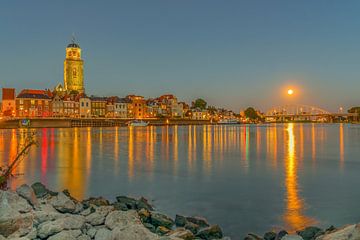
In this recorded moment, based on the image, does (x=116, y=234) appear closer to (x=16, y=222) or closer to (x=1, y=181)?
(x=16, y=222)

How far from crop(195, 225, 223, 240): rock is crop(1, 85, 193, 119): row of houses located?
429 ft

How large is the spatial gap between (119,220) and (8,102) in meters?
137

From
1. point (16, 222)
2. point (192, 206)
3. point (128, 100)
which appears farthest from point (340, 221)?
point (128, 100)

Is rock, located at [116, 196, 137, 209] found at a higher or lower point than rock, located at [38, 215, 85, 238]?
lower

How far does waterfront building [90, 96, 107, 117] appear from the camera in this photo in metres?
150

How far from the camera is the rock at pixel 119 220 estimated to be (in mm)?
9416

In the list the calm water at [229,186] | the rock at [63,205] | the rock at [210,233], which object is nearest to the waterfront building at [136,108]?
the calm water at [229,186]

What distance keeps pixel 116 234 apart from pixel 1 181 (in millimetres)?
9132

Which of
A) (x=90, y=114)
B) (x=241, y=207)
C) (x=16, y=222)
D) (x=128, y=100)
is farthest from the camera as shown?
(x=128, y=100)

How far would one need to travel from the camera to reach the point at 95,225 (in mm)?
9961

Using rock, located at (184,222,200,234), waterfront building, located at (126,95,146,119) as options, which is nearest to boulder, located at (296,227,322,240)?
rock, located at (184,222,200,234)

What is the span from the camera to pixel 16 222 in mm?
8680

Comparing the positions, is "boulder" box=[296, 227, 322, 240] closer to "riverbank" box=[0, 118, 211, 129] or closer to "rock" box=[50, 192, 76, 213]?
"rock" box=[50, 192, 76, 213]

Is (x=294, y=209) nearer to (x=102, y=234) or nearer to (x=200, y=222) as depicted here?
(x=200, y=222)
